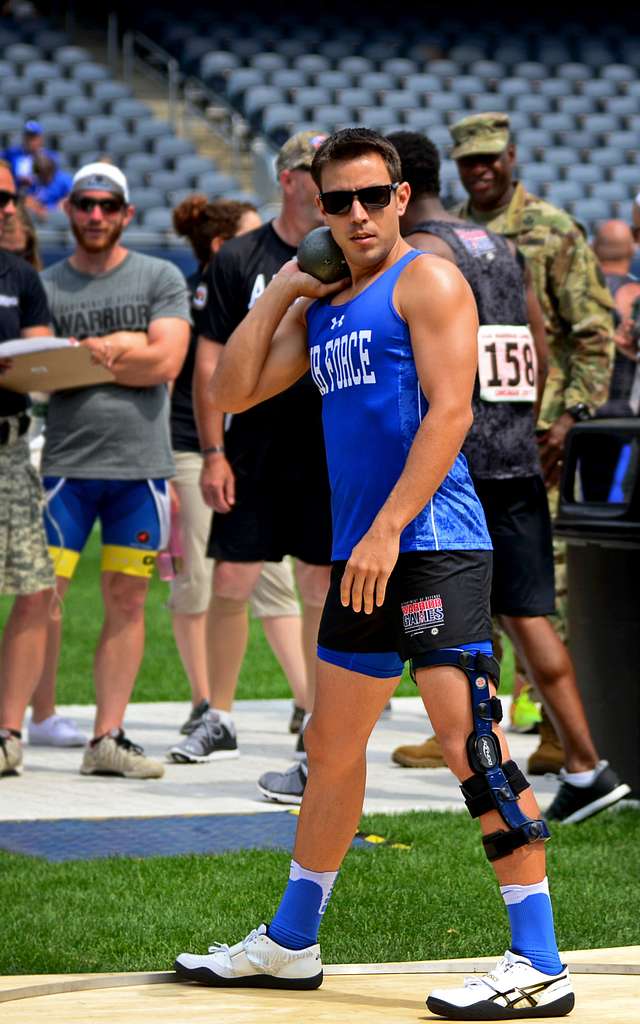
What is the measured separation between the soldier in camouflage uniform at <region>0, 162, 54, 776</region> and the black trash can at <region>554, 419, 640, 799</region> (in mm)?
1966

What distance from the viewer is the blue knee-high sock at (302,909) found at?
3.85 metres

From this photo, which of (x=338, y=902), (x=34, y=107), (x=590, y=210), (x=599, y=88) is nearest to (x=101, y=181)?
(x=338, y=902)

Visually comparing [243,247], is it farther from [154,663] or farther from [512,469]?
[154,663]

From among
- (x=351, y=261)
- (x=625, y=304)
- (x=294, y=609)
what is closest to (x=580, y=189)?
(x=625, y=304)

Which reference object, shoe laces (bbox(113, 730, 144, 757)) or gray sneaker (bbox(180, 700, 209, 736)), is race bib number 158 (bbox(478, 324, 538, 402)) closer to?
shoe laces (bbox(113, 730, 144, 757))

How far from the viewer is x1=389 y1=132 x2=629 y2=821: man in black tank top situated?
5.84 m

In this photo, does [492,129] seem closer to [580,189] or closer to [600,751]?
[600,751]

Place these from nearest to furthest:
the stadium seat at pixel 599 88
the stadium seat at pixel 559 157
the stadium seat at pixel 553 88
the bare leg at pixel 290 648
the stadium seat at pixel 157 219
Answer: the bare leg at pixel 290 648, the stadium seat at pixel 157 219, the stadium seat at pixel 559 157, the stadium seat at pixel 553 88, the stadium seat at pixel 599 88

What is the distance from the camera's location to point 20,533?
6.59m

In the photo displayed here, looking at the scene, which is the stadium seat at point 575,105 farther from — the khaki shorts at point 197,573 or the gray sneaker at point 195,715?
the gray sneaker at point 195,715

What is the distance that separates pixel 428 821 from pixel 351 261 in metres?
2.58

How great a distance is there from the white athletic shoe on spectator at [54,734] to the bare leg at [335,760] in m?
3.83

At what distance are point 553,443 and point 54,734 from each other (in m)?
2.49

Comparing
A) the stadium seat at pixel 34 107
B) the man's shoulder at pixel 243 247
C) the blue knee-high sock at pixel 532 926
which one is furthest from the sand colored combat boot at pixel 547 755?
the stadium seat at pixel 34 107
